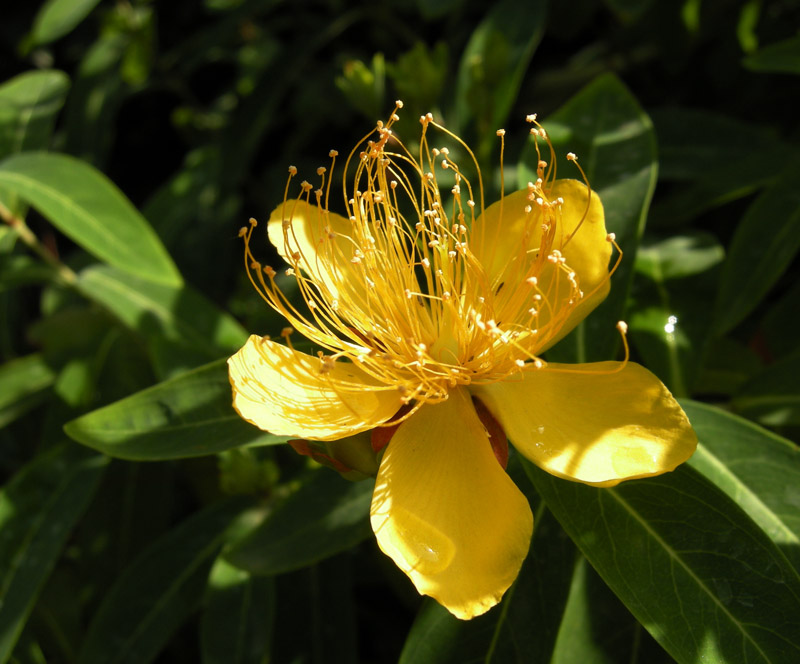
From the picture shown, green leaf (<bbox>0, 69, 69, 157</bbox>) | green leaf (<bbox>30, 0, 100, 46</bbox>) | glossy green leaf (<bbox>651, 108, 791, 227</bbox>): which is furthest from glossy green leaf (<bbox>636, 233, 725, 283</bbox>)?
green leaf (<bbox>30, 0, 100, 46</bbox>)

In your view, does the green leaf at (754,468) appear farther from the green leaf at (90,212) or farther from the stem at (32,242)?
the stem at (32,242)

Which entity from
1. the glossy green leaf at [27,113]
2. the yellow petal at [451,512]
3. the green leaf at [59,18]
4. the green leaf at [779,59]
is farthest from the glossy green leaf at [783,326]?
the green leaf at [59,18]

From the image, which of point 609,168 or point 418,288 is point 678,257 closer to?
point 609,168

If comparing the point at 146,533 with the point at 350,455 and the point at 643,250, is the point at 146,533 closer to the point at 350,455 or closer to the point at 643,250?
the point at 350,455

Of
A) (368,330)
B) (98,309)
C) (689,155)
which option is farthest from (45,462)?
(689,155)

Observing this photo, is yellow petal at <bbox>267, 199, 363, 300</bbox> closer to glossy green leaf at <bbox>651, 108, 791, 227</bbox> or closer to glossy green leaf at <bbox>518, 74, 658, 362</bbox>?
glossy green leaf at <bbox>518, 74, 658, 362</bbox>

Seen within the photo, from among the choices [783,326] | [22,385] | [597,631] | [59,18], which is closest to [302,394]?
[597,631]
